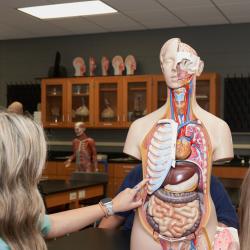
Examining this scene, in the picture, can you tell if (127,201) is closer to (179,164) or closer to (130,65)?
(179,164)

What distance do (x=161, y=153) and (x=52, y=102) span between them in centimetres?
541

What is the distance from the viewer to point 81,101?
673 centimetres

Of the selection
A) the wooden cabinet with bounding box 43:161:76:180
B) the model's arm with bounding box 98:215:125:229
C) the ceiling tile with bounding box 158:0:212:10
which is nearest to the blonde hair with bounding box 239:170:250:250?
the model's arm with bounding box 98:215:125:229

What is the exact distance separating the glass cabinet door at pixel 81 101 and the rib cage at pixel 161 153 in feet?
16.0

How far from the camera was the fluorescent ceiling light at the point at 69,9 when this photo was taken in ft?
17.6

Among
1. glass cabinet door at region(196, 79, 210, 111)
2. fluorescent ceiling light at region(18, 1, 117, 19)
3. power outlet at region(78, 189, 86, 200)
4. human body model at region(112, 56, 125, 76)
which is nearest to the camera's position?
power outlet at region(78, 189, 86, 200)

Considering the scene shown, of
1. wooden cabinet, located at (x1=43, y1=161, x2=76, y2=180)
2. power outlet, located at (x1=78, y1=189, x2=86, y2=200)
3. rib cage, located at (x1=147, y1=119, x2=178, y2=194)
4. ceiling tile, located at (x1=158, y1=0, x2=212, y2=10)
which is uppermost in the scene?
ceiling tile, located at (x1=158, y1=0, x2=212, y2=10)

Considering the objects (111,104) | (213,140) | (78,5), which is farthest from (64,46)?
(213,140)

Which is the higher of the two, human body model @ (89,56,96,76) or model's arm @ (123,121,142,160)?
human body model @ (89,56,96,76)

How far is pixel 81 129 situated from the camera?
573 cm

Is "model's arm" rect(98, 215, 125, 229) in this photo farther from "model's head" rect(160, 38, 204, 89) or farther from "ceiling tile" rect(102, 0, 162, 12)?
"ceiling tile" rect(102, 0, 162, 12)

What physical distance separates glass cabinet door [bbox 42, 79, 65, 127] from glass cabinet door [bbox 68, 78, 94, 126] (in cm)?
21

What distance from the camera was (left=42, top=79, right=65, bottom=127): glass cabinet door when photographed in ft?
22.6

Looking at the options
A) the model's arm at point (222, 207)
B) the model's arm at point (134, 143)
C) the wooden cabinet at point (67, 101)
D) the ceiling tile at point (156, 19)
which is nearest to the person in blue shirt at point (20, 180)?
the model's arm at point (134, 143)
